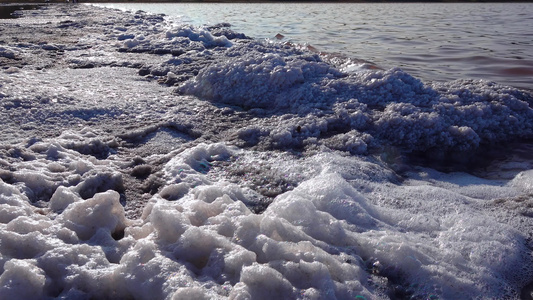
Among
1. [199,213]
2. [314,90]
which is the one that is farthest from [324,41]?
[199,213]

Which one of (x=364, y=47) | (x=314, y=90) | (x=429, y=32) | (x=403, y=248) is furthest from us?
(x=429, y=32)

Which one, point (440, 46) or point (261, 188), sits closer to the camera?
point (261, 188)

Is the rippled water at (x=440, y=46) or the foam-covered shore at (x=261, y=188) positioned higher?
the rippled water at (x=440, y=46)

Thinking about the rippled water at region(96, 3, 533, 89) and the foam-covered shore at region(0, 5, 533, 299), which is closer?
the foam-covered shore at region(0, 5, 533, 299)

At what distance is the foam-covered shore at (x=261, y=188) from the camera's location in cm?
138

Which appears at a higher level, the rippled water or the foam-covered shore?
the rippled water

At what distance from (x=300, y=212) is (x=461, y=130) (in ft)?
5.42

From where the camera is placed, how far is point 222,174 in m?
2.21

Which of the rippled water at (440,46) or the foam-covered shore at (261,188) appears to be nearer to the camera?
the foam-covered shore at (261,188)

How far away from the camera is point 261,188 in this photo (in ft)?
6.79

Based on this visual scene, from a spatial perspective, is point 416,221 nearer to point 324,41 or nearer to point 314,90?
point 314,90

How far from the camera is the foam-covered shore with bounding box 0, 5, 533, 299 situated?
138cm

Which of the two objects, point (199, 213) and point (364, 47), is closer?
point (199, 213)

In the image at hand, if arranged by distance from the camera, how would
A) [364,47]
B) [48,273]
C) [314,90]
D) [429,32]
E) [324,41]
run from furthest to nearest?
[429,32] → [324,41] → [364,47] → [314,90] → [48,273]
